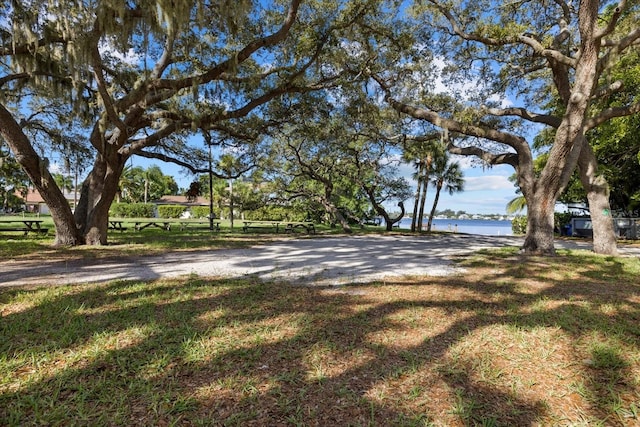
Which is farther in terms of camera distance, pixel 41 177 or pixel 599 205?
pixel 599 205

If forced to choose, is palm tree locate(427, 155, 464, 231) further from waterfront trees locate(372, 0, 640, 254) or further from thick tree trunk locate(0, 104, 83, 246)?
thick tree trunk locate(0, 104, 83, 246)

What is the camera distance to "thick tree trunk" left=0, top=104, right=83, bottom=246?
811 cm

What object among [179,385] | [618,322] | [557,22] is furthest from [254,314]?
[557,22]

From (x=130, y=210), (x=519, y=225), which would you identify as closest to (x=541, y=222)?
(x=519, y=225)

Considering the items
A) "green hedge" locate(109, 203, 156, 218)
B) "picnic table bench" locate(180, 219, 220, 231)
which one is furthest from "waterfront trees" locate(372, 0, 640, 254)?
"green hedge" locate(109, 203, 156, 218)

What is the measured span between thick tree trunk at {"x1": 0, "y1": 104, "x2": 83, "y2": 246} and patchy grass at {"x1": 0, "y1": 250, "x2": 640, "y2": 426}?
5815 millimetres

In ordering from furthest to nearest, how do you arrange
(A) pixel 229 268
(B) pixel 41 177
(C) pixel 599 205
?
1. (C) pixel 599 205
2. (B) pixel 41 177
3. (A) pixel 229 268

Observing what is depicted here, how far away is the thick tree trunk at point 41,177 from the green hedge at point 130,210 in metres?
32.8

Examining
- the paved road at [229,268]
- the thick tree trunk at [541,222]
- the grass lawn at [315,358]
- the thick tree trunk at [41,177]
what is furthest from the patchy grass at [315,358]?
the thick tree trunk at [41,177]

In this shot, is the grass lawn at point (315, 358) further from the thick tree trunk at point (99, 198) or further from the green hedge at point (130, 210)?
the green hedge at point (130, 210)

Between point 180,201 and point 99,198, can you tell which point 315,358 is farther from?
point 180,201

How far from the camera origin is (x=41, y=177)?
8602 millimetres

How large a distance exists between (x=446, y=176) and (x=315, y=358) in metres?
21.4

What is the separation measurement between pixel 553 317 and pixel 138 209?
43.6 meters
